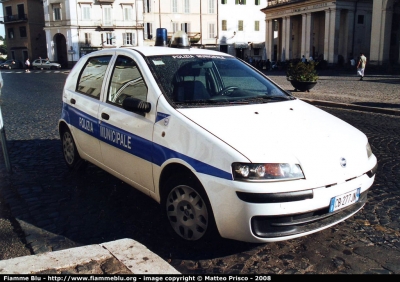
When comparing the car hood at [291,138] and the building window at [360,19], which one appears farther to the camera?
the building window at [360,19]

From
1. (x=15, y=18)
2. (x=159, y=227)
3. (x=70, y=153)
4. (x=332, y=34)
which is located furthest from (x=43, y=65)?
(x=159, y=227)

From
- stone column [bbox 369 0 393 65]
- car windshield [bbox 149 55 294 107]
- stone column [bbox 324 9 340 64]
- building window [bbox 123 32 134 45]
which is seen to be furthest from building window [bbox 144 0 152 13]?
car windshield [bbox 149 55 294 107]

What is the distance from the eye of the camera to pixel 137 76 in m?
4.26

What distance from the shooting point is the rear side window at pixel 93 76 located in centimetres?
486

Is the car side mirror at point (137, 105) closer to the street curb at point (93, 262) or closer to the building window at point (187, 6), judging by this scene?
the street curb at point (93, 262)

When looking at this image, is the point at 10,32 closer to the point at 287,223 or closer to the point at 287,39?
the point at 287,39

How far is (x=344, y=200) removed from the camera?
3.29 meters

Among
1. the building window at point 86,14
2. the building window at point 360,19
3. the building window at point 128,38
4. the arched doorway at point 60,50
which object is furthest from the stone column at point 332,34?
the arched doorway at point 60,50

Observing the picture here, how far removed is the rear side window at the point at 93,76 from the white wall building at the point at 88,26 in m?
51.9

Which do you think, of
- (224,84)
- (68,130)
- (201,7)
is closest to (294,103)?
(224,84)

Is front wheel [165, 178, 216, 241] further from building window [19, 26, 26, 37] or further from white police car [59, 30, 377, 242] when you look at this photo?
building window [19, 26, 26, 37]

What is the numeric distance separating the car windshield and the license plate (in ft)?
4.19

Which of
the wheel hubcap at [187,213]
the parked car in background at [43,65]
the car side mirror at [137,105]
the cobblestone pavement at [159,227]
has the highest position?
the car side mirror at [137,105]

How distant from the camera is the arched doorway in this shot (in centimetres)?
5750
